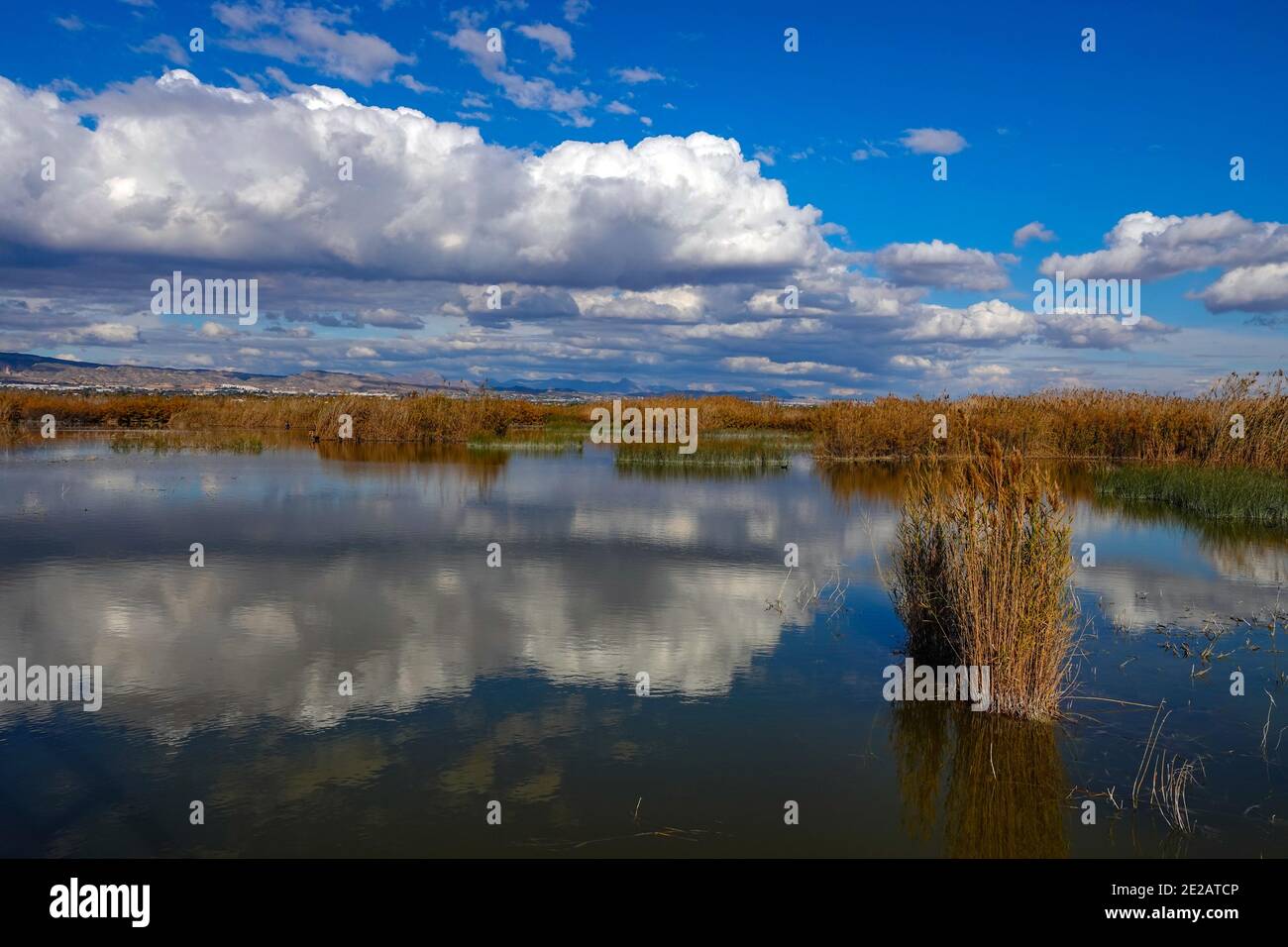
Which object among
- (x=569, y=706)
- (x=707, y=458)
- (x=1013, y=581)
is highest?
(x=707, y=458)

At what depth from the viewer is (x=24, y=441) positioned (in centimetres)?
3184

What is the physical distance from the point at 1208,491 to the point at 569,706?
1674cm

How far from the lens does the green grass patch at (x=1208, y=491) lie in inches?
687

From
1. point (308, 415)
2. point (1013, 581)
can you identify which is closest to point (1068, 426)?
point (1013, 581)

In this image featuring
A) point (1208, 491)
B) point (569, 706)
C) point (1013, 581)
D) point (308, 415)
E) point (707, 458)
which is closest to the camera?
point (1013, 581)

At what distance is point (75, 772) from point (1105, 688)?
7.70m

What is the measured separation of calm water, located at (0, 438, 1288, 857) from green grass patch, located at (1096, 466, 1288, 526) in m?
3.08

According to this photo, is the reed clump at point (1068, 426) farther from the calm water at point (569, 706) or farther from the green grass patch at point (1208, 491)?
the calm water at point (569, 706)

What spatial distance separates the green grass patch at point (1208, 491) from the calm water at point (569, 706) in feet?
10.1

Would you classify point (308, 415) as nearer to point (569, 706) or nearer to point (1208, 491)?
point (1208, 491)

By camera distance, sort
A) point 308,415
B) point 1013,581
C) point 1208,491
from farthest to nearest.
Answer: point 308,415
point 1208,491
point 1013,581

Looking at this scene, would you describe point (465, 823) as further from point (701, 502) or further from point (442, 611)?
point (701, 502)

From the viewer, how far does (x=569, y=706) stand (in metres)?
7.07

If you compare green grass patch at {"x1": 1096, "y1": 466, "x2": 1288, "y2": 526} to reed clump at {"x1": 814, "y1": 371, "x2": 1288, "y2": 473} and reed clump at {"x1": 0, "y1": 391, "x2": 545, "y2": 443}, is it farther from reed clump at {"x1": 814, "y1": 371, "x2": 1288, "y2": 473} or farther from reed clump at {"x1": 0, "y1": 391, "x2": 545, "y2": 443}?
reed clump at {"x1": 0, "y1": 391, "x2": 545, "y2": 443}
